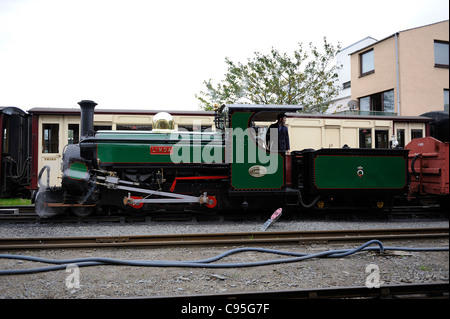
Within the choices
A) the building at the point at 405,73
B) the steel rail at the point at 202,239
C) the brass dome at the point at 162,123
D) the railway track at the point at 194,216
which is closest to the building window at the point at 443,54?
the building at the point at 405,73

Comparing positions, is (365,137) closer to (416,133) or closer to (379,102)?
(416,133)

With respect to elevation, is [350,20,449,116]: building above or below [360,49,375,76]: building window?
below

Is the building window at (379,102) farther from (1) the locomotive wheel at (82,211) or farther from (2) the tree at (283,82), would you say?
(1) the locomotive wheel at (82,211)

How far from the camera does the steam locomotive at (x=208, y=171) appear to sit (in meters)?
6.29

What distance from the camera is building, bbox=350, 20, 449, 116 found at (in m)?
1.92

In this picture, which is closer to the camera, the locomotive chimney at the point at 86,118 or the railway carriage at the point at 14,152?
the locomotive chimney at the point at 86,118

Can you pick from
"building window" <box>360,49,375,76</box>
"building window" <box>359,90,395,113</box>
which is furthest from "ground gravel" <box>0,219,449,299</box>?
"building window" <box>360,49,375,76</box>

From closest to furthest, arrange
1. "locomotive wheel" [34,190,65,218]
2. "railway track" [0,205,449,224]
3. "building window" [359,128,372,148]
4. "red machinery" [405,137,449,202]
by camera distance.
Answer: "locomotive wheel" [34,190,65,218], "railway track" [0,205,449,224], "red machinery" [405,137,449,202], "building window" [359,128,372,148]

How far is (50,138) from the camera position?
893 centimetres

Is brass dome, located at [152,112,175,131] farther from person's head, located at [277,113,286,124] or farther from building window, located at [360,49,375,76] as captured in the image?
building window, located at [360,49,375,76]

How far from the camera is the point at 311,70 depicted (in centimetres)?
1644

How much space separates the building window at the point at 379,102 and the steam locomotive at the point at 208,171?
6320 mm

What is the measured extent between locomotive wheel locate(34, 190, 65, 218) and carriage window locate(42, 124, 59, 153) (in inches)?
119
